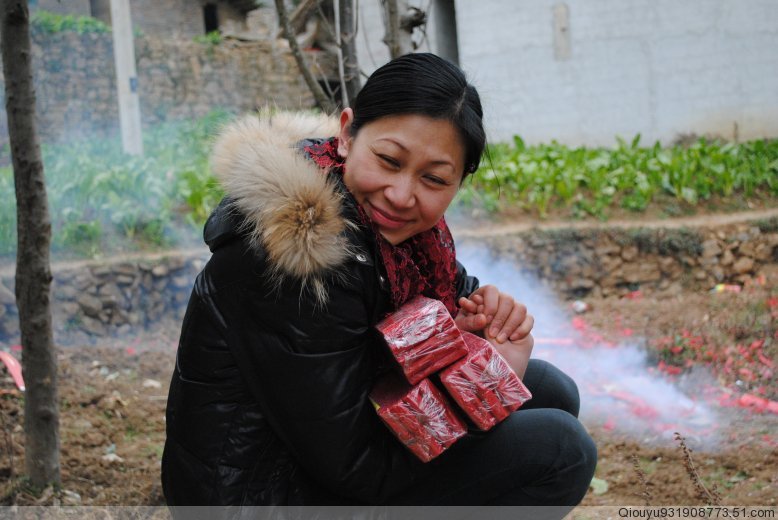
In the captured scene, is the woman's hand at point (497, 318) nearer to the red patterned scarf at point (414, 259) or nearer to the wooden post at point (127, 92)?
the red patterned scarf at point (414, 259)

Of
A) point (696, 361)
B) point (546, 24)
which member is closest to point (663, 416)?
point (696, 361)

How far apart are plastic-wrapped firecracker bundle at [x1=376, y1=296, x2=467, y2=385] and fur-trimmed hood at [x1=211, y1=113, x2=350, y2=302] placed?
0.19 m

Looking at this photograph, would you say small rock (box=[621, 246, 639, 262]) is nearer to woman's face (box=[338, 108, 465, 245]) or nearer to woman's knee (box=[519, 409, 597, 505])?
woman's knee (box=[519, 409, 597, 505])

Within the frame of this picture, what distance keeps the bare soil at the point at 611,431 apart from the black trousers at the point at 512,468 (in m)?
0.54

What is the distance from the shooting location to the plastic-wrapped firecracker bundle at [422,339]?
158 cm

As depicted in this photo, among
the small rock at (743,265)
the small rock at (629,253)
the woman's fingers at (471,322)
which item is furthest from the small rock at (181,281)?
the small rock at (743,265)

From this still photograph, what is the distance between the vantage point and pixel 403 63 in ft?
5.50

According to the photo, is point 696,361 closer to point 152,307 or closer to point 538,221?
point 538,221

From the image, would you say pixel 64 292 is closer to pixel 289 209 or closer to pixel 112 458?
pixel 112 458

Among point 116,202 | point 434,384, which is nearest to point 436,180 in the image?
point 434,384

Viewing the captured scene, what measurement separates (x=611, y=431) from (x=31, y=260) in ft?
9.16

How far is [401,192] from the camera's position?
1675mm

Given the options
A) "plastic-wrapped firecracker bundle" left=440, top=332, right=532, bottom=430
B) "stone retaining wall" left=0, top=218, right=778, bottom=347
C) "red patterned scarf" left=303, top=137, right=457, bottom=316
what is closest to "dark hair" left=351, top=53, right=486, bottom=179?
"red patterned scarf" left=303, top=137, right=457, bottom=316

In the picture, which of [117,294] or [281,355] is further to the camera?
[117,294]
